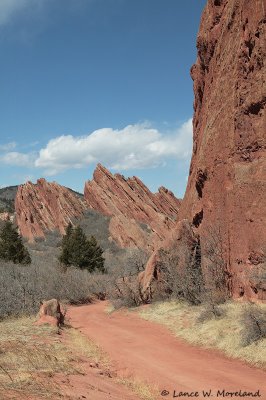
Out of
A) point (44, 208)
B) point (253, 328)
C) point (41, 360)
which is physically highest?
point (44, 208)

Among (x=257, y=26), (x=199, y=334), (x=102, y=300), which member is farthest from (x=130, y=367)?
(x=102, y=300)

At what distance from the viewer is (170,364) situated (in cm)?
1195

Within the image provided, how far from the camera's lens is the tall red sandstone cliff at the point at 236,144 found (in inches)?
654

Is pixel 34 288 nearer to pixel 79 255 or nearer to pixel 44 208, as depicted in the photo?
pixel 79 255

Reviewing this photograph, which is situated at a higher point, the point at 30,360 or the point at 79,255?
the point at 79,255

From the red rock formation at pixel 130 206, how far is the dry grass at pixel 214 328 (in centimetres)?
3142

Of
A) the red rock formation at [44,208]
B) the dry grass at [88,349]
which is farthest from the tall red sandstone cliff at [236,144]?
the red rock formation at [44,208]

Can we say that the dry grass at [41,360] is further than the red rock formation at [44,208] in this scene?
No

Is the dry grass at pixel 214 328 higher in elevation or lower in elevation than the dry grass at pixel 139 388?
higher

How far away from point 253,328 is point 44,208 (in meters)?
62.8

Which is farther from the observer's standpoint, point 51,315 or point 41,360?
point 51,315

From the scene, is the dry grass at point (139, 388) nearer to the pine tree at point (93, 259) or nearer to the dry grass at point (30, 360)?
the dry grass at point (30, 360)

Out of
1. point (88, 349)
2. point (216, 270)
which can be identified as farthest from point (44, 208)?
point (88, 349)

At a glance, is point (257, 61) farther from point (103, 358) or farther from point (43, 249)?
point (43, 249)
